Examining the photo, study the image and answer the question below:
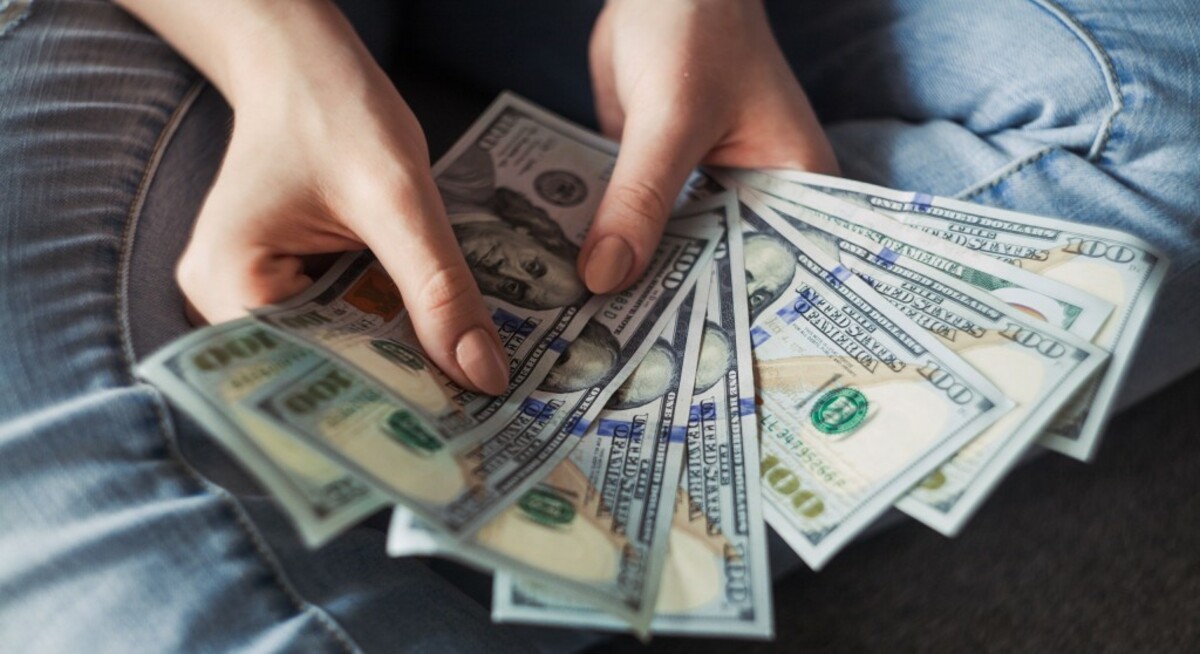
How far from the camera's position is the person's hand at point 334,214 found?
63cm

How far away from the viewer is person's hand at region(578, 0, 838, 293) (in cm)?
76

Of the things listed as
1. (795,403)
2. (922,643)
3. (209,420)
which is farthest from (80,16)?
(922,643)

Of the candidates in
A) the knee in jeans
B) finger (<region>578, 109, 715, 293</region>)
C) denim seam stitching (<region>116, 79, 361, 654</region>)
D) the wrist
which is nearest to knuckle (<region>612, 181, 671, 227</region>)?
finger (<region>578, 109, 715, 293</region>)

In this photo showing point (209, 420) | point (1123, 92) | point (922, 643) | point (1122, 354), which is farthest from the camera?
point (922, 643)

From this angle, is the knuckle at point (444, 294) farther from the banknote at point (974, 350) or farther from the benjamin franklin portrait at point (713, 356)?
the banknote at point (974, 350)

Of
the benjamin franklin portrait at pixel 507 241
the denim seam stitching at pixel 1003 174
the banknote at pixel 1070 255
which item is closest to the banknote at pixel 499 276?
the benjamin franklin portrait at pixel 507 241

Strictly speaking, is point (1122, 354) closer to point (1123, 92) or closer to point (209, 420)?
point (1123, 92)

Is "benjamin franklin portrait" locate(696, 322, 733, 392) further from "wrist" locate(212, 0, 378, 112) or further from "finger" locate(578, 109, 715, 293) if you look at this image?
"wrist" locate(212, 0, 378, 112)

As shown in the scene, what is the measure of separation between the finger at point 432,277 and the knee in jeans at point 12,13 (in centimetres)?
39

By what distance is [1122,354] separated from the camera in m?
0.62

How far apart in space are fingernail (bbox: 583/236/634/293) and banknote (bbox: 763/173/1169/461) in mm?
184

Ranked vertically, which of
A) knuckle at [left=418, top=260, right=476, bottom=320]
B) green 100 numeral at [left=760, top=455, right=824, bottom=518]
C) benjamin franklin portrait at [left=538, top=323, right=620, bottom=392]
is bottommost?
green 100 numeral at [left=760, top=455, right=824, bottom=518]

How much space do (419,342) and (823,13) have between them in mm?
620

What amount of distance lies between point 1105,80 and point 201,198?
822mm
